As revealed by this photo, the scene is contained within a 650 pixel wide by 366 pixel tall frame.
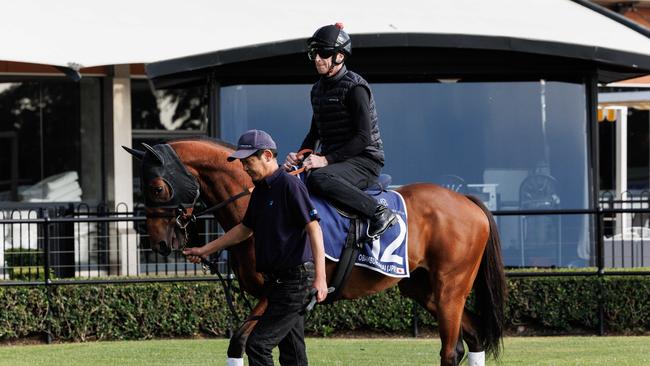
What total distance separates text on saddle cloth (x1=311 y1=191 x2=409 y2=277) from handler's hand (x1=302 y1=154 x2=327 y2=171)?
20 centimetres

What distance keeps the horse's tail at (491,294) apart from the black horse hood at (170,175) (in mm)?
2328

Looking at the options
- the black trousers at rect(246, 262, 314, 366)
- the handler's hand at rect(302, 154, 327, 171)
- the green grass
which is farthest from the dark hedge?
the black trousers at rect(246, 262, 314, 366)

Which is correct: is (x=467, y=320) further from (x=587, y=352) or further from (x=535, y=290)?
(x=535, y=290)

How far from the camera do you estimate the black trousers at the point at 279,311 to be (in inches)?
273

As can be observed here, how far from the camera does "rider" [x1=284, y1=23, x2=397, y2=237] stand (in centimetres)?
834

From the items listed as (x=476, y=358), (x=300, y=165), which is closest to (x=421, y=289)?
(x=476, y=358)

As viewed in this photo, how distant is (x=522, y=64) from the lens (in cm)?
1555

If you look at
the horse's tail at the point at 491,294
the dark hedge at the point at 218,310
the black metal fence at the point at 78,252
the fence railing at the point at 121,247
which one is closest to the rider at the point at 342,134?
the horse's tail at the point at 491,294

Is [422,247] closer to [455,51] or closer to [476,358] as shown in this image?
[476,358]

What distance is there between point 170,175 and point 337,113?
1.22 meters

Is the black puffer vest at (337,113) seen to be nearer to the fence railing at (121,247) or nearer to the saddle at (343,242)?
the saddle at (343,242)

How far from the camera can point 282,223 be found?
279 inches

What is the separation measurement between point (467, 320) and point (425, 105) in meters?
6.58

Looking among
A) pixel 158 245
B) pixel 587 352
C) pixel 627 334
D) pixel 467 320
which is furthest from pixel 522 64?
pixel 158 245
